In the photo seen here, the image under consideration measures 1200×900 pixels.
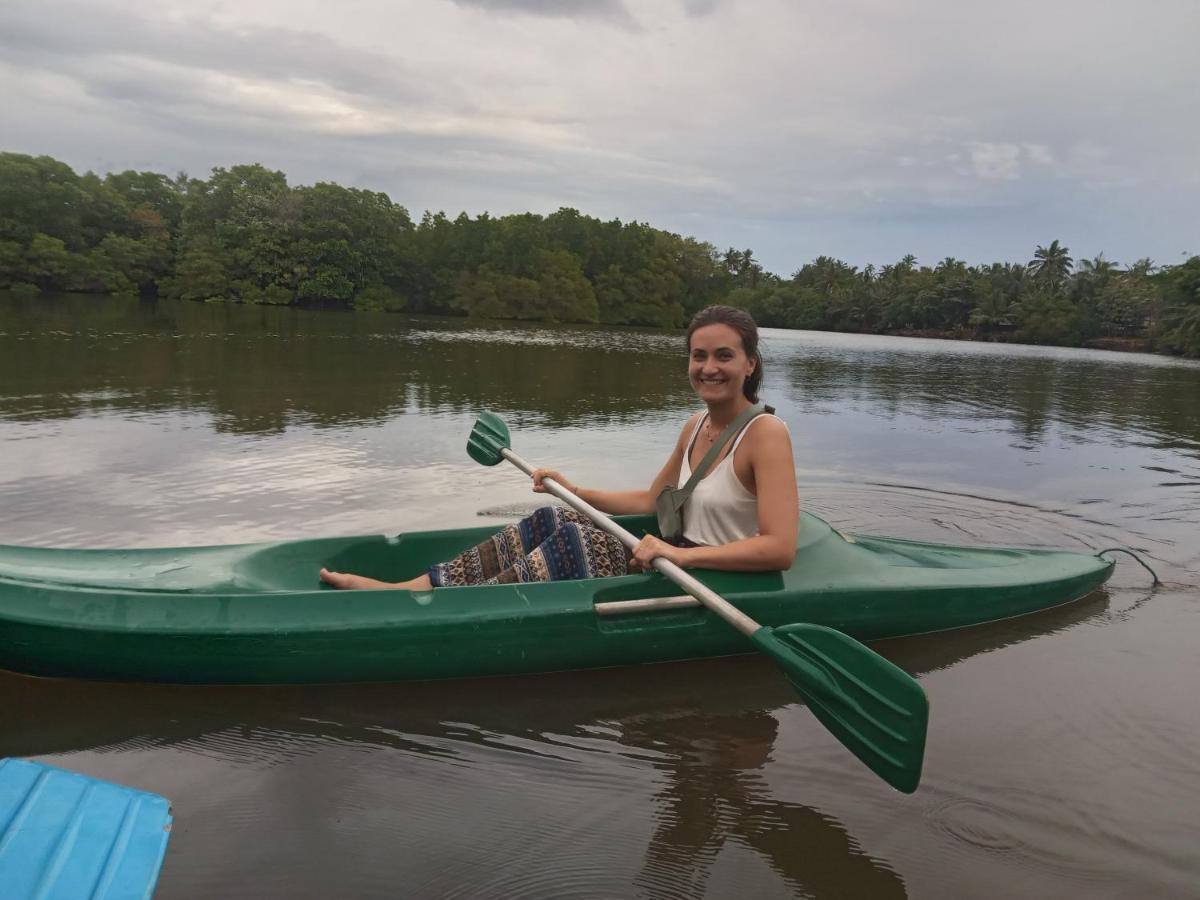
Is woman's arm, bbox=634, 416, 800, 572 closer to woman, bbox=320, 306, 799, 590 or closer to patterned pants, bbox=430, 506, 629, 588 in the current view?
woman, bbox=320, 306, 799, 590

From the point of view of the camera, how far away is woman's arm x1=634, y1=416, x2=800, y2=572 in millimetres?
3289

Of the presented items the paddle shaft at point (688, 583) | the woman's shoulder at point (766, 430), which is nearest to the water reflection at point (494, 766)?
the paddle shaft at point (688, 583)

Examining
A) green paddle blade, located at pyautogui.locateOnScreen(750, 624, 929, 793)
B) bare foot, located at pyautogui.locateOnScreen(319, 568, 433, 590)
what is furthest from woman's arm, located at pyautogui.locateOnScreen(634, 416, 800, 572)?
bare foot, located at pyautogui.locateOnScreen(319, 568, 433, 590)

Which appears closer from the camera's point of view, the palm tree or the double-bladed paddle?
the double-bladed paddle

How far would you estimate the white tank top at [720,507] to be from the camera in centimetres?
347

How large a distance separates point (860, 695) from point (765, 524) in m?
0.81

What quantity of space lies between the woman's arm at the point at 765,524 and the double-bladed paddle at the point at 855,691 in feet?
0.93

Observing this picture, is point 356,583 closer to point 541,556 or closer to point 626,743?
point 541,556

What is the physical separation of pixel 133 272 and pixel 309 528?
59255 mm

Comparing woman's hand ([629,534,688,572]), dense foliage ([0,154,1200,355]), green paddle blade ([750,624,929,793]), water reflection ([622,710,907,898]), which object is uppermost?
dense foliage ([0,154,1200,355])

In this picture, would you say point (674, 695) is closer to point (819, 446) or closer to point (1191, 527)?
point (1191, 527)

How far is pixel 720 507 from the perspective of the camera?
3535 millimetres

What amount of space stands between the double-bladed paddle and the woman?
0.39m

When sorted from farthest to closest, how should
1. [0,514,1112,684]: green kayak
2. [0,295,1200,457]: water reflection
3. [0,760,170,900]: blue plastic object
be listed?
[0,295,1200,457]: water reflection < [0,514,1112,684]: green kayak < [0,760,170,900]: blue plastic object
